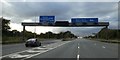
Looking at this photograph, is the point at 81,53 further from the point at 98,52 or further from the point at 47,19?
the point at 47,19

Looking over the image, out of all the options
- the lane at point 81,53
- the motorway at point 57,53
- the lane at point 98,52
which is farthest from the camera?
the lane at point 98,52

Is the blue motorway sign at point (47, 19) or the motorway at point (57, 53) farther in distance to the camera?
the blue motorway sign at point (47, 19)

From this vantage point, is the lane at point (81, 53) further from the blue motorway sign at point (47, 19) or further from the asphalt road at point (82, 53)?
the blue motorway sign at point (47, 19)

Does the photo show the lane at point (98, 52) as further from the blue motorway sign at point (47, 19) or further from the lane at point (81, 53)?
the blue motorway sign at point (47, 19)

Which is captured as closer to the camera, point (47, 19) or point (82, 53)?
point (82, 53)

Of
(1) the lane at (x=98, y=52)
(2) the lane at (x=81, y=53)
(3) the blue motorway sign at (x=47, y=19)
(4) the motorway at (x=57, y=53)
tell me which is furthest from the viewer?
(3) the blue motorway sign at (x=47, y=19)

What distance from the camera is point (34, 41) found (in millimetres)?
42938

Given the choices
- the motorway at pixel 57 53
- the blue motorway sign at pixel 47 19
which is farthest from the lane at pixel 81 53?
the blue motorway sign at pixel 47 19

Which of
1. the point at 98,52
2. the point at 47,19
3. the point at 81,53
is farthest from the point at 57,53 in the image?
the point at 47,19

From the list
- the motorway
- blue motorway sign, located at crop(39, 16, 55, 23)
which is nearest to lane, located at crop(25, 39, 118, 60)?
the motorway

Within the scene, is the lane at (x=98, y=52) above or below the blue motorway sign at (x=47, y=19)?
below

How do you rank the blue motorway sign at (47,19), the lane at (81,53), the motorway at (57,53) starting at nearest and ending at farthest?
1. the motorway at (57,53)
2. the lane at (81,53)
3. the blue motorway sign at (47,19)

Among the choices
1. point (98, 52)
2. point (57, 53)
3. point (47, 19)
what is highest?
point (47, 19)

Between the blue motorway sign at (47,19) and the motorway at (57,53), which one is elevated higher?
the blue motorway sign at (47,19)
